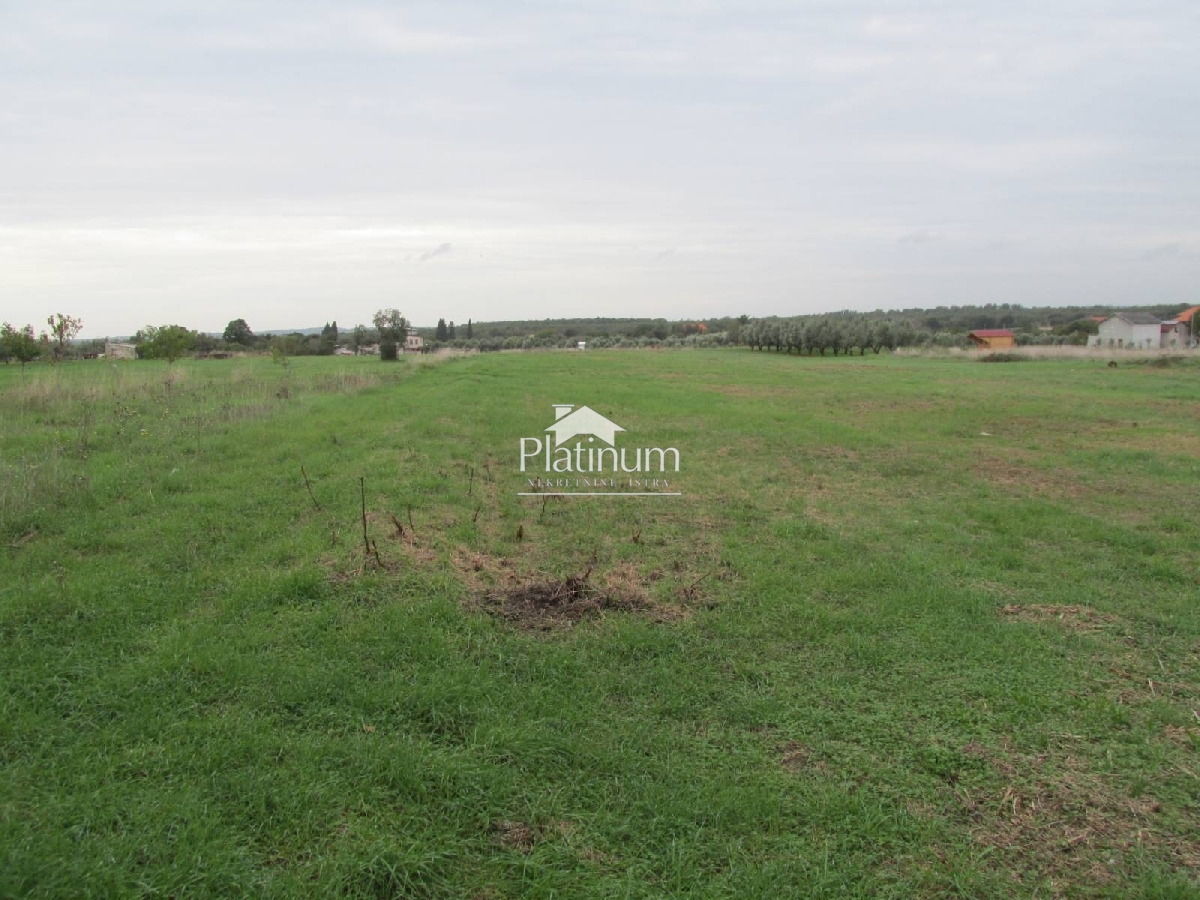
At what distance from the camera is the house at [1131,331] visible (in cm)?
5075

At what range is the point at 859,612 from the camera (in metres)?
4.53

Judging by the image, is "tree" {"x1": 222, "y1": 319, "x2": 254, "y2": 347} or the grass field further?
"tree" {"x1": 222, "y1": 319, "x2": 254, "y2": 347}

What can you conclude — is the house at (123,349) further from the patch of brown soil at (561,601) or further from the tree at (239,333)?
the patch of brown soil at (561,601)

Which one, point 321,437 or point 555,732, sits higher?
point 321,437

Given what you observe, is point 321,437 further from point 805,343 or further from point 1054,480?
point 805,343

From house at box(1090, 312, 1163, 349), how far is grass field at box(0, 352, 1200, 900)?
53956 millimetres

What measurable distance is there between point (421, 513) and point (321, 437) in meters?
4.17

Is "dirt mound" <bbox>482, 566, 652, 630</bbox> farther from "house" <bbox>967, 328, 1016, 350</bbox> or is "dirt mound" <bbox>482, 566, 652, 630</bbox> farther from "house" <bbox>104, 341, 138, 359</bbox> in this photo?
"house" <bbox>967, 328, 1016, 350</bbox>

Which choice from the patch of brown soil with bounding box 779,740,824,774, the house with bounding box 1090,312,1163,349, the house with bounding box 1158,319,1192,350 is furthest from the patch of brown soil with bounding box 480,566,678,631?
the house with bounding box 1158,319,1192,350

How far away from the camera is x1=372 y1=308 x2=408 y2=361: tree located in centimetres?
3538

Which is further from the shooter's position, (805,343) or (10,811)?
(805,343)

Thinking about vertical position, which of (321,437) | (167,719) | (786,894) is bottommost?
(786,894)

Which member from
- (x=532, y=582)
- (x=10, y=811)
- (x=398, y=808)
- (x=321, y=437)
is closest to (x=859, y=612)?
(x=532, y=582)

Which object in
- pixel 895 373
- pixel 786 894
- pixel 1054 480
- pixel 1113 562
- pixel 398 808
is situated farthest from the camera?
pixel 895 373
